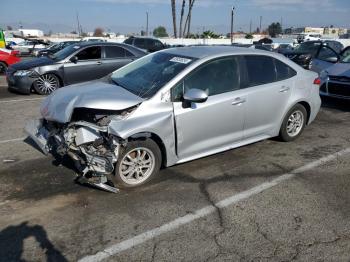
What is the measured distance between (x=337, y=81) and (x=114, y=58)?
6250 millimetres

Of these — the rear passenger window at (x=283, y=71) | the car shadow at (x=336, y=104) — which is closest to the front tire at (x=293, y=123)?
the rear passenger window at (x=283, y=71)

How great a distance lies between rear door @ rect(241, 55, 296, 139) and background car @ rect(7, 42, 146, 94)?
248 inches

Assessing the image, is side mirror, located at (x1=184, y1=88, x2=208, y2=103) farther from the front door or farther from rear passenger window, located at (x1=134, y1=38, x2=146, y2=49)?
rear passenger window, located at (x1=134, y1=38, x2=146, y2=49)

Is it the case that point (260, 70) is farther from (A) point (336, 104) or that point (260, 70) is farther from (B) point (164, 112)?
(A) point (336, 104)

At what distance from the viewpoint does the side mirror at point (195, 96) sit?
4.43 m

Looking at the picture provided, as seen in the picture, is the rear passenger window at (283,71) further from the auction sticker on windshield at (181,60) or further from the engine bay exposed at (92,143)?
the engine bay exposed at (92,143)

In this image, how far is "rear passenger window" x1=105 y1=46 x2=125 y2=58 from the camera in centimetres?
1105

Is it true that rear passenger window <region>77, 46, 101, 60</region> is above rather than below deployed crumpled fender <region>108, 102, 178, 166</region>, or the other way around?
above

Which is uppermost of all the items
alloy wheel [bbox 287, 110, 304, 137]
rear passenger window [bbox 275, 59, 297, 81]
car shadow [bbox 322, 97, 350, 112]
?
rear passenger window [bbox 275, 59, 297, 81]

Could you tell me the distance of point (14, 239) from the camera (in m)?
3.45

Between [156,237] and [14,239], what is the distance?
1331 millimetres

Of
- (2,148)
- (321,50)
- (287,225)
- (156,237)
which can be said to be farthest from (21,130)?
(321,50)

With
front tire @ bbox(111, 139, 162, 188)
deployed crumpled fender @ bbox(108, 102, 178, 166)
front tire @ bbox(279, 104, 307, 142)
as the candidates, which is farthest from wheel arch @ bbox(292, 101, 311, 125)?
front tire @ bbox(111, 139, 162, 188)

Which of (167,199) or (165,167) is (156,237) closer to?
(167,199)
